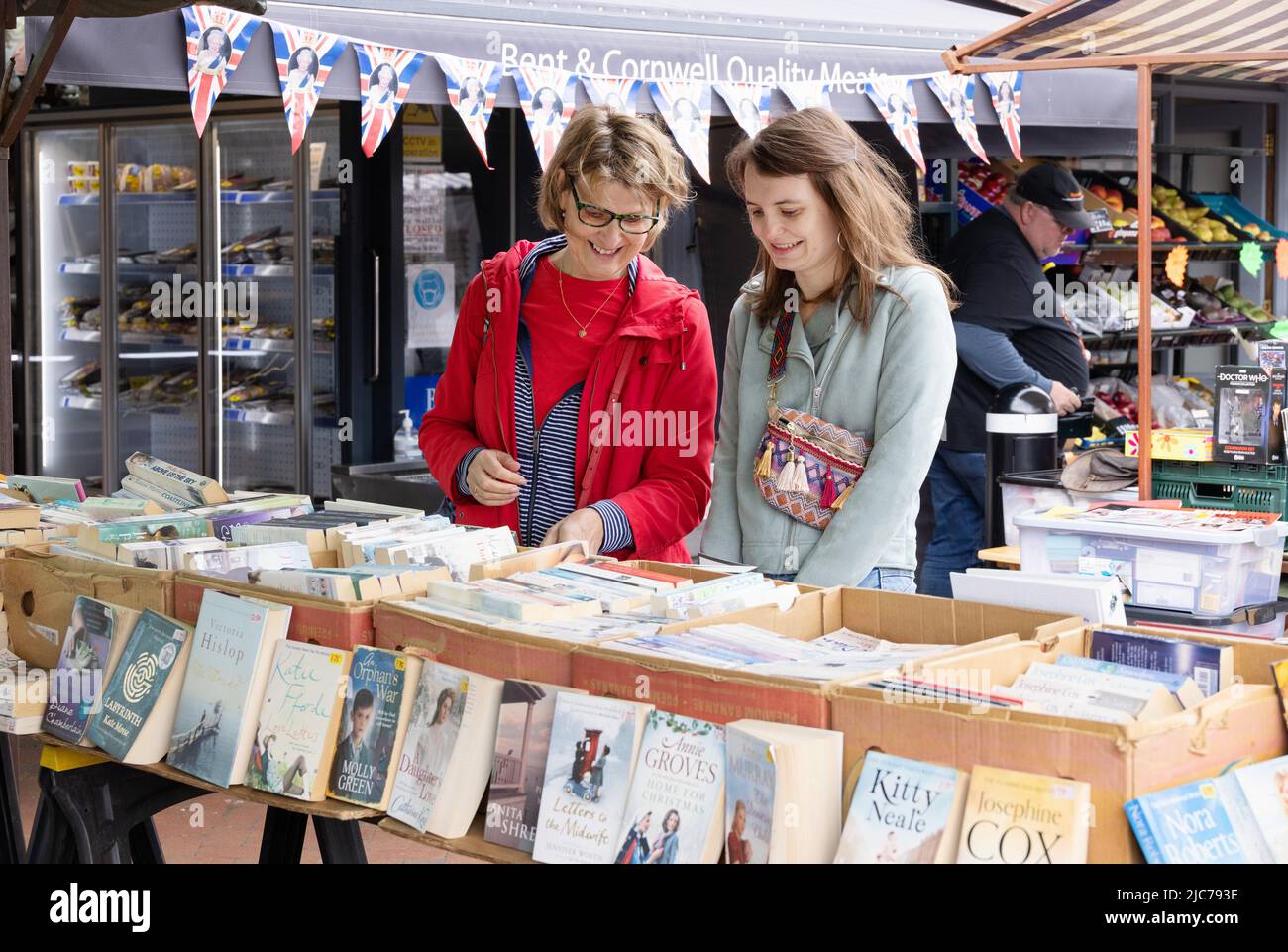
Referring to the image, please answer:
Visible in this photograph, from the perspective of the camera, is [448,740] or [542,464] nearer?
[448,740]

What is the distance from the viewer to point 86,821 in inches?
111

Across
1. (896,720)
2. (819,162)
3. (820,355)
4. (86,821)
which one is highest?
(819,162)

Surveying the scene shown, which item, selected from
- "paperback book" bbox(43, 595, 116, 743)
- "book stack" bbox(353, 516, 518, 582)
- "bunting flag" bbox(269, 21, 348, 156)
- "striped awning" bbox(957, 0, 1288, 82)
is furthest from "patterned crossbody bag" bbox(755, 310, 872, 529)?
"bunting flag" bbox(269, 21, 348, 156)

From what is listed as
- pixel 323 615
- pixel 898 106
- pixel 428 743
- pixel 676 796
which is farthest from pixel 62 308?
pixel 676 796

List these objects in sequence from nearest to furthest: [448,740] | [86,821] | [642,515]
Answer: [448,740] → [86,821] → [642,515]

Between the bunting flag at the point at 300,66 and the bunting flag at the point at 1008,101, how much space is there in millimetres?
3242

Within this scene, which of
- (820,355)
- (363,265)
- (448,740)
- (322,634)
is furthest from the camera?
(363,265)

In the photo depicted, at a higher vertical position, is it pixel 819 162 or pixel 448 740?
pixel 819 162

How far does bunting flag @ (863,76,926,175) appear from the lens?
6504mm

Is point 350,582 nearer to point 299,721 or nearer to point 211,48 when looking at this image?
point 299,721

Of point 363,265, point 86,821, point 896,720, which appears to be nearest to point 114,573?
point 86,821

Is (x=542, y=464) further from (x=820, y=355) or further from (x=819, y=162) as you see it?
(x=819, y=162)

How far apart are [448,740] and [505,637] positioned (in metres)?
0.18

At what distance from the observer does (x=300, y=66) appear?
4965 mm
